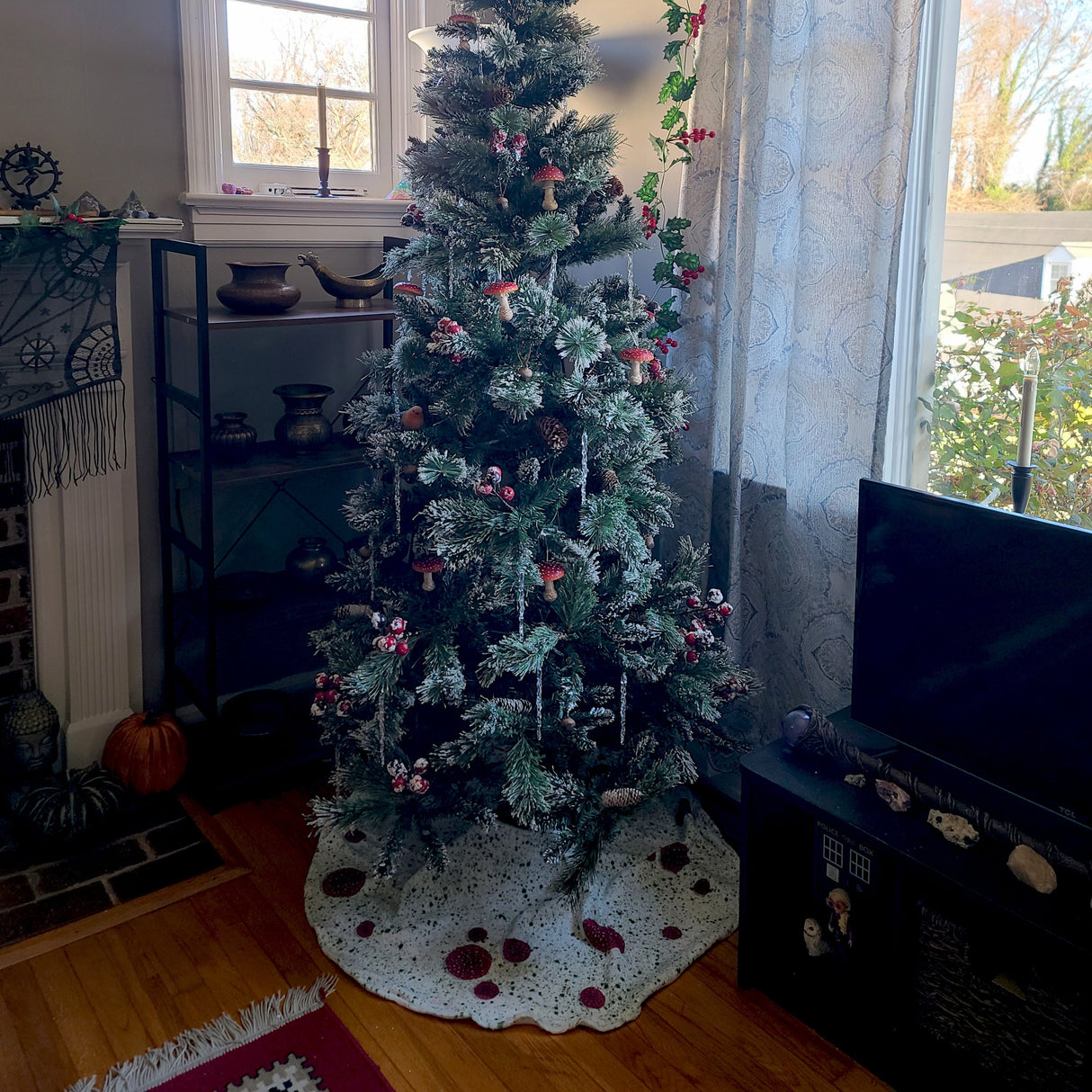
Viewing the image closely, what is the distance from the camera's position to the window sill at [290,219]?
8.79ft

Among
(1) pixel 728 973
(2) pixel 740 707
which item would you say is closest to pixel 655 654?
(2) pixel 740 707

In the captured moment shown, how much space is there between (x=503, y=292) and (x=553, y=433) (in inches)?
11.5

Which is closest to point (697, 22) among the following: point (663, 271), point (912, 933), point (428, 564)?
point (663, 271)

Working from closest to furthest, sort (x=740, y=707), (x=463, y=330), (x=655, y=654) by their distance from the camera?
1. (x=463, y=330)
2. (x=655, y=654)
3. (x=740, y=707)

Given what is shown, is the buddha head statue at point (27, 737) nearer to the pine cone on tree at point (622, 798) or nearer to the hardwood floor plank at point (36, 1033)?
the hardwood floor plank at point (36, 1033)

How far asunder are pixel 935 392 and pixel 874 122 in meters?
0.56

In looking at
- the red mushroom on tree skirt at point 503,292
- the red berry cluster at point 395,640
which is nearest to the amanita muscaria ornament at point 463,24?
the red mushroom on tree skirt at point 503,292

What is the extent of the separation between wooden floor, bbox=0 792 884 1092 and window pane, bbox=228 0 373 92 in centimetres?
217

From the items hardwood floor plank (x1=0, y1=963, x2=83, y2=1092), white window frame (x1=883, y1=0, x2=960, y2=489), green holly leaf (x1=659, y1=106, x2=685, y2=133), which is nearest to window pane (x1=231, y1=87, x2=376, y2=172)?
green holly leaf (x1=659, y1=106, x2=685, y2=133)

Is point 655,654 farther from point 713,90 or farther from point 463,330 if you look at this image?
point 713,90

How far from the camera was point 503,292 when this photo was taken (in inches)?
80.0

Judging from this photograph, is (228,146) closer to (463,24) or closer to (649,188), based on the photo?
(463,24)

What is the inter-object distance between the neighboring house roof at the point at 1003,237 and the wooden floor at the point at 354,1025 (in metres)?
1.50

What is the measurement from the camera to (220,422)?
2650mm
